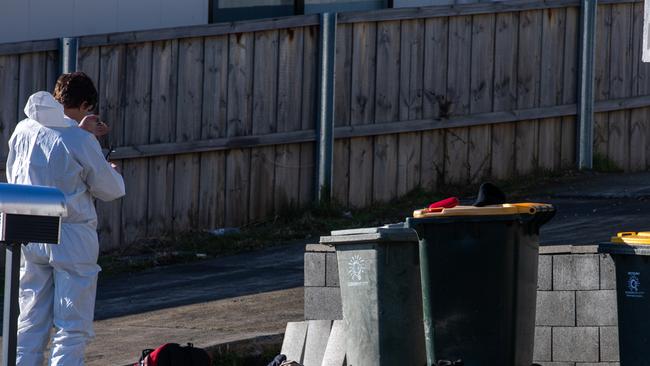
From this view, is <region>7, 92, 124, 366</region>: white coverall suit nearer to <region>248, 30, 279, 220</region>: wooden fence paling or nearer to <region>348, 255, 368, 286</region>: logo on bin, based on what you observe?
<region>348, 255, 368, 286</region>: logo on bin

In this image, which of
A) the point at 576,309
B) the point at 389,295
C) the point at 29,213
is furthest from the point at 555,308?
the point at 29,213

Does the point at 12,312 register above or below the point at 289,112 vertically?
below

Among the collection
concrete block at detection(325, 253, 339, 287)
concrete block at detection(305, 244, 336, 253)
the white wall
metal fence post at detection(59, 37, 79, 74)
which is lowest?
concrete block at detection(325, 253, 339, 287)

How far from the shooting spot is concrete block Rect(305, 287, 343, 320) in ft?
29.4

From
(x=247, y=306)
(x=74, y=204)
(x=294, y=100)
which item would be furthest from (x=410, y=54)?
(x=74, y=204)

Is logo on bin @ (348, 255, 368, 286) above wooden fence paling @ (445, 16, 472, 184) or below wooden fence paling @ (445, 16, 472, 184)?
below

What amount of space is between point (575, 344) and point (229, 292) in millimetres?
3225

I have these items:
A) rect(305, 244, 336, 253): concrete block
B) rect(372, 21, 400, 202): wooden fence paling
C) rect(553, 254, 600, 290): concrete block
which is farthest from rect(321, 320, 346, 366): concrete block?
rect(372, 21, 400, 202): wooden fence paling

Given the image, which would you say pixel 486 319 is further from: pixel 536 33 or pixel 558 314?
pixel 536 33

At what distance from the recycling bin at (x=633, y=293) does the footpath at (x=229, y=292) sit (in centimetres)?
233

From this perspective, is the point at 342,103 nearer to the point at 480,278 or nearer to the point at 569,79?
the point at 569,79

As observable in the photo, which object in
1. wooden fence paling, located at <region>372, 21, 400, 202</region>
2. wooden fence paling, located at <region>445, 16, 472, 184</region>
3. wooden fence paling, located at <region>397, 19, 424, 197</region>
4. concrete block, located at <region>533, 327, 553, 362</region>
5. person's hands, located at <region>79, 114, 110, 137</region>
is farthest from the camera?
wooden fence paling, located at <region>445, 16, 472, 184</region>

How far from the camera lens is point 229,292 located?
10.7m

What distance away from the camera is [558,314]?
27.5 feet
